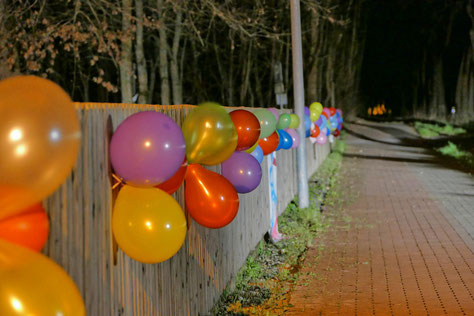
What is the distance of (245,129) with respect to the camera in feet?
18.8

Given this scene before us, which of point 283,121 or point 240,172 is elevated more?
point 283,121

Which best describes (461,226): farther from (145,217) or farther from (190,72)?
(190,72)

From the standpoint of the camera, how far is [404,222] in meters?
10.4

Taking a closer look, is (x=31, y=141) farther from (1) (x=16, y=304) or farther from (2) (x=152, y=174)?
(2) (x=152, y=174)

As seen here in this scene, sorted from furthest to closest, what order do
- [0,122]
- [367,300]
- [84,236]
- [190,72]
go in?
[190,72]
[367,300]
[84,236]
[0,122]

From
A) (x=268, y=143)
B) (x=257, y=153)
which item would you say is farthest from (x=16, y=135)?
(x=268, y=143)

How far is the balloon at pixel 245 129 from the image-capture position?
571cm

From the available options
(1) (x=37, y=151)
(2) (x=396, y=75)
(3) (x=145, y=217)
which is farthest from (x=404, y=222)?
(2) (x=396, y=75)

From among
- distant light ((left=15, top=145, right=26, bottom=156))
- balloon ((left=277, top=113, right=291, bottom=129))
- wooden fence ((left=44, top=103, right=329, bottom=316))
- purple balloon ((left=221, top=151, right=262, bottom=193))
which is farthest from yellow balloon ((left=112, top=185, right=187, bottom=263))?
balloon ((left=277, top=113, right=291, bottom=129))

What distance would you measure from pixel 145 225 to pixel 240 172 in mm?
2353

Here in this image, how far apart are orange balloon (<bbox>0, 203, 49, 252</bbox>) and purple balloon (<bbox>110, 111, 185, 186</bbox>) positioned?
78cm

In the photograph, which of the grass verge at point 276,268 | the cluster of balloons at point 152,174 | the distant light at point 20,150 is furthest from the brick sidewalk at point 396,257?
the distant light at point 20,150

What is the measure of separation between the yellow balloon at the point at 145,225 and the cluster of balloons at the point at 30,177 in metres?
0.93

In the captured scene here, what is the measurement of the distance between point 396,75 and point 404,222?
83.4 m
